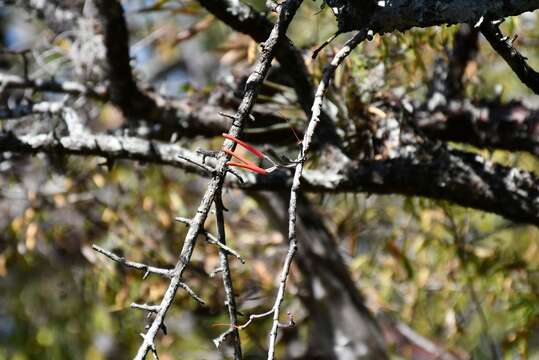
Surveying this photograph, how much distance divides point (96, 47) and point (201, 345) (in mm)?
2224

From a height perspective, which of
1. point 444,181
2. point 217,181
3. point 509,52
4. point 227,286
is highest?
point 444,181

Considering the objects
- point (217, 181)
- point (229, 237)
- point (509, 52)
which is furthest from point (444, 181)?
point (229, 237)

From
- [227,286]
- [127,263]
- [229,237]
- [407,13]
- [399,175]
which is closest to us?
[127,263]

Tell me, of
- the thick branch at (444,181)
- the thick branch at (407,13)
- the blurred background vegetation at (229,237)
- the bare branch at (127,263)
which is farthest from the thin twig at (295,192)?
the blurred background vegetation at (229,237)

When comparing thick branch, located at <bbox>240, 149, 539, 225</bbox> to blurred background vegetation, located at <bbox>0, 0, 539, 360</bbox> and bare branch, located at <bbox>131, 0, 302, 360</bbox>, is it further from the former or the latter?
bare branch, located at <bbox>131, 0, 302, 360</bbox>

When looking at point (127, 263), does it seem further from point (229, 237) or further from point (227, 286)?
point (229, 237)

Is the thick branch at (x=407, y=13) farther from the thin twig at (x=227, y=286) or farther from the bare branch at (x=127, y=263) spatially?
the bare branch at (x=127, y=263)

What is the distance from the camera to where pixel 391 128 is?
274cm

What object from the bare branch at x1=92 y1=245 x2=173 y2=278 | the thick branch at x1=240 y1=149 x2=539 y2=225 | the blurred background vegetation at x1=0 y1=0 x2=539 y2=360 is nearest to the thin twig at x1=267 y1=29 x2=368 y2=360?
the bare branch at x1=92 y1=245 x2=173 y2=278

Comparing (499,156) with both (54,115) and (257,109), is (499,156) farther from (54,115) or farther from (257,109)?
(54,115)

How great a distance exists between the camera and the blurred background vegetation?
3533 millimetres

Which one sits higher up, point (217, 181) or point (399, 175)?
point (399, 175)

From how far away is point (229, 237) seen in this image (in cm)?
413

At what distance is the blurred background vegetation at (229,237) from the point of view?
3533 millimetres
